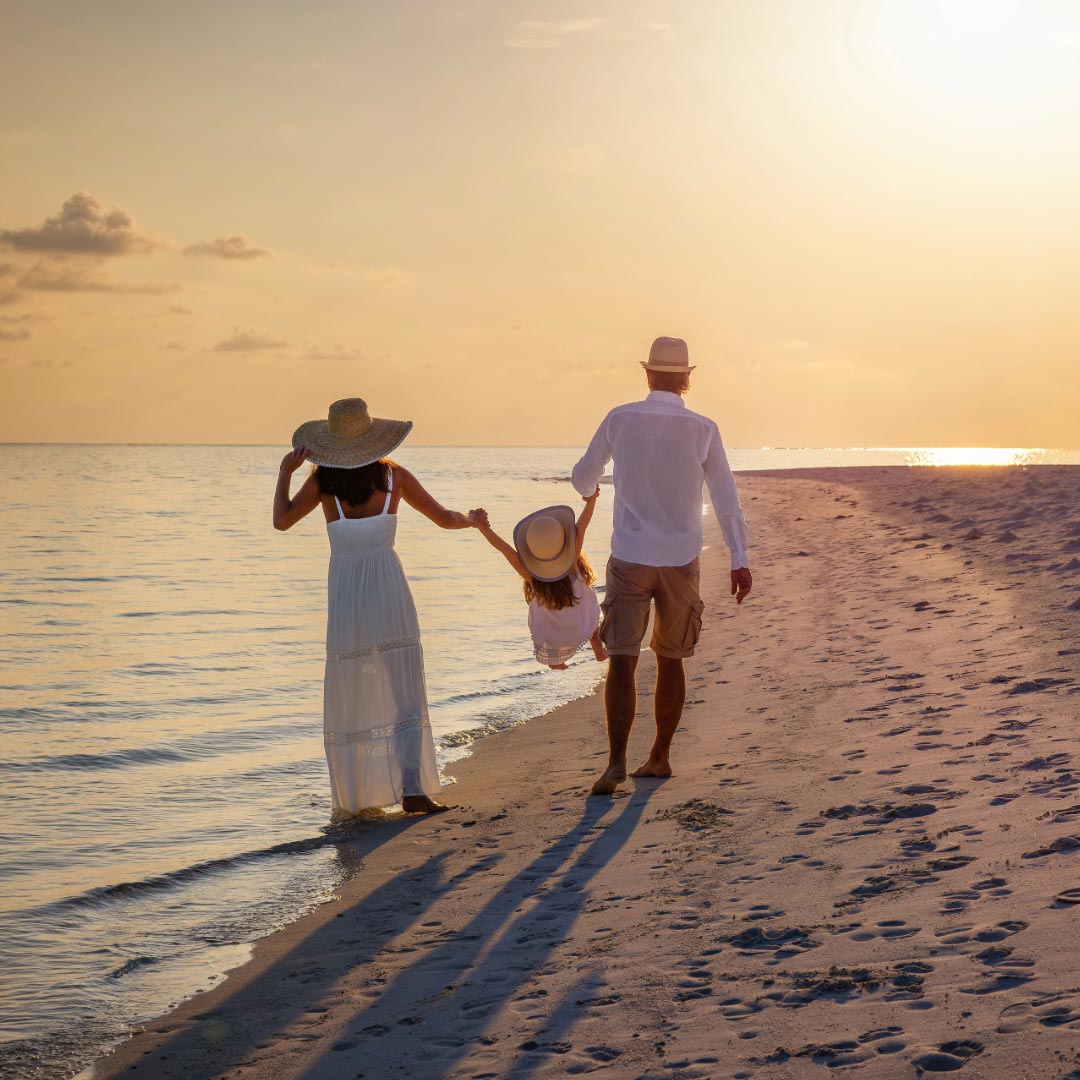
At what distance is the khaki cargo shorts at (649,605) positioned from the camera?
6020mm

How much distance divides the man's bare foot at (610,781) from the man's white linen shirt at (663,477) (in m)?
1.15

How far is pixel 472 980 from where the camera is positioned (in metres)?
3.81

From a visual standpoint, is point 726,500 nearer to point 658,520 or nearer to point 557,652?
point 658,520

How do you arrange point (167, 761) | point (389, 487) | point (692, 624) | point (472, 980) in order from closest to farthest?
point (472, 980)
point (389, 487)
point (692, 624)
point (167, 761)

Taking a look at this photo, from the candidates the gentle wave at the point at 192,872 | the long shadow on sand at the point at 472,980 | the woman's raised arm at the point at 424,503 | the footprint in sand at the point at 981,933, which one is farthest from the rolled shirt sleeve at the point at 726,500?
the footprint in sand at the point at 981,933

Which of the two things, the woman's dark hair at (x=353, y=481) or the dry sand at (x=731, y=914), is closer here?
the dry sand at (x=731, y=914)

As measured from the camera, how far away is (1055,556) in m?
12.3

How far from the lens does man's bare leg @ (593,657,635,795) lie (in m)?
6.06

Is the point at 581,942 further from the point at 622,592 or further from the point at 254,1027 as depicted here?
the point at 622,592

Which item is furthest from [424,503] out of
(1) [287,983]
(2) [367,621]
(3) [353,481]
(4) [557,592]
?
(1) [287,983]

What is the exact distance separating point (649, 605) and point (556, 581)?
0.65 meters

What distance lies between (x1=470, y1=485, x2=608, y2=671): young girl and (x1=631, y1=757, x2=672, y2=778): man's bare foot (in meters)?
0.67

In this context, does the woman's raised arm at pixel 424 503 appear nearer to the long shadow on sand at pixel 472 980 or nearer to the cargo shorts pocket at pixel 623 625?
the cargo shorts pocket at pixel 623 625

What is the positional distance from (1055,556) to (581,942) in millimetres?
10079
